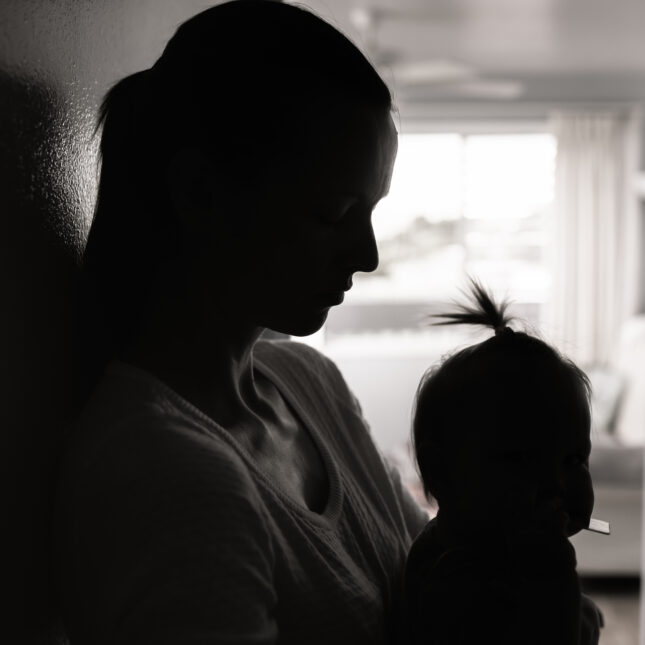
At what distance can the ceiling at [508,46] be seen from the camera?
419cm

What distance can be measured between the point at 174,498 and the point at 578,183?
6.20 metres

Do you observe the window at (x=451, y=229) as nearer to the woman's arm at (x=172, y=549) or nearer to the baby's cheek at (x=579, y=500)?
the baby's cheek at (x=579, y=500)

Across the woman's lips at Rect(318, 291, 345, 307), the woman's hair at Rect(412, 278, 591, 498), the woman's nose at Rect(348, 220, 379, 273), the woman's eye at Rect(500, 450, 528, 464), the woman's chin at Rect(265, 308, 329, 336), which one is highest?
the woman's nose at Rect(348, 220, 379, 273)

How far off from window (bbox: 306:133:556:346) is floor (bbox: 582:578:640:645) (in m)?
2.72

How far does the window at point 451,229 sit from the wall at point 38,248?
583 cm

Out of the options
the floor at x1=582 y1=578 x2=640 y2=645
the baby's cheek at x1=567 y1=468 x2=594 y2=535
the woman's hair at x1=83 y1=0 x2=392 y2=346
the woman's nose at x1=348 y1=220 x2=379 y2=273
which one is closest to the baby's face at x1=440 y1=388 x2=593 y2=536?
the baby's cheek at x1=567 y1=468 x2=594 y2=535

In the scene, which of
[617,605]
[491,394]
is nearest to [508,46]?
[617,605]

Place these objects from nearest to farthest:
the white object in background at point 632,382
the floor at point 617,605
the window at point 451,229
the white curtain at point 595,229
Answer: the floor at point 617,605 → the white object in background at point 632,382 → the white curtain at point 595,229 → the window at point 451,229

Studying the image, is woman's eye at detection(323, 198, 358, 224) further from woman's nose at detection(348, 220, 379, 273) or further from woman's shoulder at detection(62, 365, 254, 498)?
woman's shoulder at detection(62, 365, 254, 498)

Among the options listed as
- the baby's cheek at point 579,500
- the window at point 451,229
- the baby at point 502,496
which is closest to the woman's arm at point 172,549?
the baby at point 502,496

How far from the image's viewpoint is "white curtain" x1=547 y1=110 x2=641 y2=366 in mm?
6230

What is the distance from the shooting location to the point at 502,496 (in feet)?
2.49

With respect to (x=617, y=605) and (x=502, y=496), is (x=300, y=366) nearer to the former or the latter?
(x=502, y=496)

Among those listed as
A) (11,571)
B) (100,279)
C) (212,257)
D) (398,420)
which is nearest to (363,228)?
(212,257)
